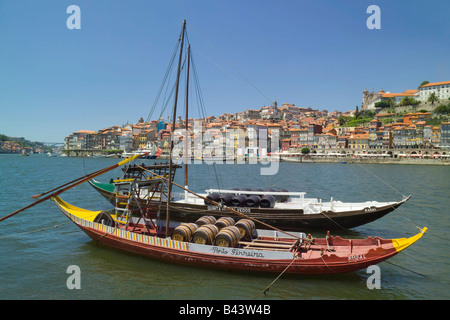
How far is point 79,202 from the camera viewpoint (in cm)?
2723

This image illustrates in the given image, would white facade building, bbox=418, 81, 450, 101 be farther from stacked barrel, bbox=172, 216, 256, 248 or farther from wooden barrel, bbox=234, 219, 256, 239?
stacked barrel, bbox=172, 216, 256, 248

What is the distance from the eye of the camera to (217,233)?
12633mm

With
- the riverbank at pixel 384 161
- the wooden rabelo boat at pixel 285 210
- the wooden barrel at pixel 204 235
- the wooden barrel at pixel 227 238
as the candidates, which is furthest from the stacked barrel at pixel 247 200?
the riverbank at pixel 384 161

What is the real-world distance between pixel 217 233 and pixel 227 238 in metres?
0.82

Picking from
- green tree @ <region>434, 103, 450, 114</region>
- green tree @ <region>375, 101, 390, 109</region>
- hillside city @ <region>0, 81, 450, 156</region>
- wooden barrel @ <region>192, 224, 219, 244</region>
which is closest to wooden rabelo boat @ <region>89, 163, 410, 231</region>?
wooden barrel @ <region>192, 224, 219, 244</region>

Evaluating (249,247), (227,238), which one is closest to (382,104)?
(249,247)

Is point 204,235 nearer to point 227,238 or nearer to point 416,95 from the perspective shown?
point 227,238

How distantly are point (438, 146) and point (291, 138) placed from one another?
54.5 m

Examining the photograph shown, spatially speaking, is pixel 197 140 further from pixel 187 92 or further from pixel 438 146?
pixel 187 92

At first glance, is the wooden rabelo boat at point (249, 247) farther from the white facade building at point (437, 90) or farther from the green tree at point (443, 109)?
the white facade building at point (437, 90)

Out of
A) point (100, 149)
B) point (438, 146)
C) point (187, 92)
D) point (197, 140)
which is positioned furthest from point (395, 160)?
point (100, 149)

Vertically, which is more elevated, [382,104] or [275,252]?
[382,104]

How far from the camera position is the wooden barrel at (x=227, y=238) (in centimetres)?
1192
